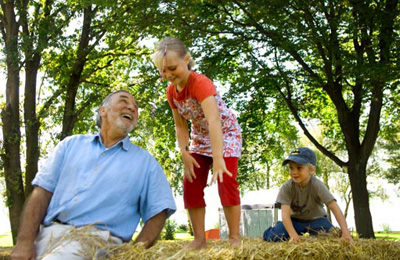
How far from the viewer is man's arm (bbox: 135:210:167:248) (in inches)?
109

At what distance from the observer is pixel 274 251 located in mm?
3137

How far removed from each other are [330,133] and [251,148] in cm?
308

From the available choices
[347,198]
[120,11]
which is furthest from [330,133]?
[347,198]

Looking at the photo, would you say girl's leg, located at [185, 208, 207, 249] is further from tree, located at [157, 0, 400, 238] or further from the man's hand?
tree, located at [157, 0, 400, 238]

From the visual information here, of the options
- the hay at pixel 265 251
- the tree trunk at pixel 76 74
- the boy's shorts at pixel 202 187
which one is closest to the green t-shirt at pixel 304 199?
the hay at pixel 265 251

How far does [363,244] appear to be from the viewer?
401 cm

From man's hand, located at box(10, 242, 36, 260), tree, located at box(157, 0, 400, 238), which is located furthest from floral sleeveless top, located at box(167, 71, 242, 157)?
tree, located at box(157, 0, 400, 238)

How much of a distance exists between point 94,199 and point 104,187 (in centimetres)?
9

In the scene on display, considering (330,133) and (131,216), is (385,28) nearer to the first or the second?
(330,133)

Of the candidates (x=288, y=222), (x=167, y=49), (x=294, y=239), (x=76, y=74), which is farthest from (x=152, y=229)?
(x=76, y=74)

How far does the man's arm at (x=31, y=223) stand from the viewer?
2.62 metres

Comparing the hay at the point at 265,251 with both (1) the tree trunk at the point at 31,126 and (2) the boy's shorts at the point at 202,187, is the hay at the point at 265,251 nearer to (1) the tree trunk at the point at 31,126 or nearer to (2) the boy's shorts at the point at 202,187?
(2) the boy's shorts at the point at 202,187

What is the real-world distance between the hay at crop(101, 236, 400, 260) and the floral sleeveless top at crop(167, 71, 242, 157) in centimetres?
81

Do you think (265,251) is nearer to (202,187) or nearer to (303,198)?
(202,187)
